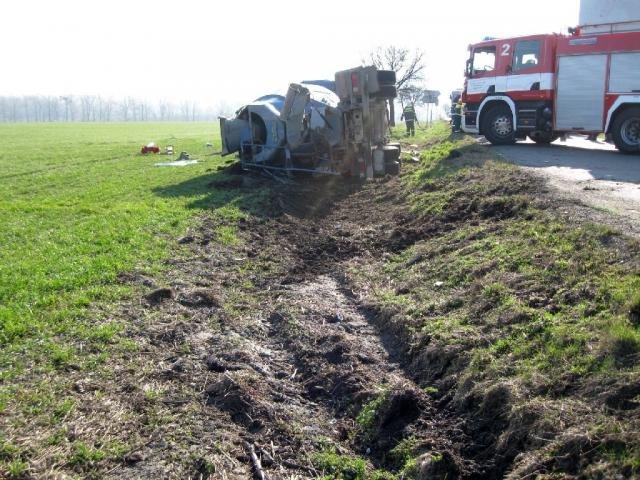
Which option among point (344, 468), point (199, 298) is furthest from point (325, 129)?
point (344, 468)

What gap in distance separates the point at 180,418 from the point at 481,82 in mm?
15160

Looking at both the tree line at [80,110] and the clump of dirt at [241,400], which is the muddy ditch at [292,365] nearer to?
the clump of dirt at [241,400]

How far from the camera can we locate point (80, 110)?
172375mm

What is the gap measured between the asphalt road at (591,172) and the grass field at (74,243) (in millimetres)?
5948

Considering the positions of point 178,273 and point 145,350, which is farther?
point 178,273

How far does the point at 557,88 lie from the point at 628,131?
7.22 feet

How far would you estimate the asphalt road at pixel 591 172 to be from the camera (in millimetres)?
7828

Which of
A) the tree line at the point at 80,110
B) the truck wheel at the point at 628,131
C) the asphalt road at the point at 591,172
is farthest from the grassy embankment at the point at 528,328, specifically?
the tree line at the point at 80,110

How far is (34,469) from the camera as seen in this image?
3.78 meters

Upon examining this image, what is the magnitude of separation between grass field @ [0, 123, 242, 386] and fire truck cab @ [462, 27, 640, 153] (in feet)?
27.9

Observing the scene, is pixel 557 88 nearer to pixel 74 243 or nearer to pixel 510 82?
pixel 510 82

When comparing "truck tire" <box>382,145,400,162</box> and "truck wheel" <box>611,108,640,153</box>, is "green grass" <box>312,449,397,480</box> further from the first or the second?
"truck wheel" <box>611,108,640,153</box>

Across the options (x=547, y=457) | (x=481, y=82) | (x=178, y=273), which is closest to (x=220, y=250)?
(x=178, y=273)

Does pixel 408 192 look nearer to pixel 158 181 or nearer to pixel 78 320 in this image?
pixel 158 181
